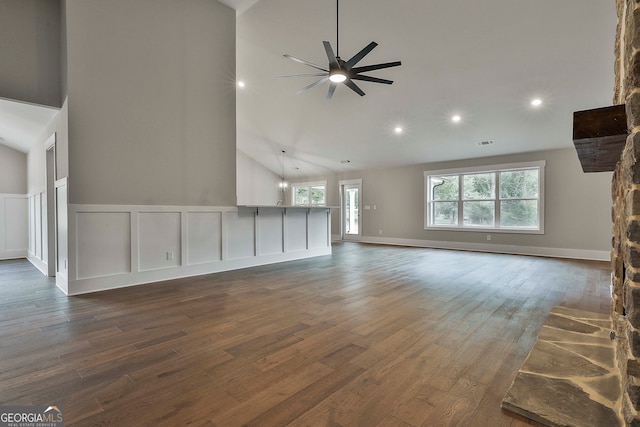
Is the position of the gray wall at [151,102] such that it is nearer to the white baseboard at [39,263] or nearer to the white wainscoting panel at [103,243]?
the white wainscoting panel at [103,243]

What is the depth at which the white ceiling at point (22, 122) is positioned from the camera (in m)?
3.93

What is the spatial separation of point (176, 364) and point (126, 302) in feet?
5.70

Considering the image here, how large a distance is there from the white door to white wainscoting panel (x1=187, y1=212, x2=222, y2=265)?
595 centimetres

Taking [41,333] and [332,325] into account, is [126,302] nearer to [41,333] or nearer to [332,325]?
[41,333]

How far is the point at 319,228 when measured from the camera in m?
6.86

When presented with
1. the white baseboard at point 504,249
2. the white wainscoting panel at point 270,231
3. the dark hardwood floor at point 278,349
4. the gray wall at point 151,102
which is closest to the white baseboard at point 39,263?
the dark hardwood floor at point 278,349

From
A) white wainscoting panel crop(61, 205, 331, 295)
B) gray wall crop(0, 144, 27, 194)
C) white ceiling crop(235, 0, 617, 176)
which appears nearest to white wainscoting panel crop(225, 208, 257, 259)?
white wainscoting panel crop(61, 205, 331, 295)

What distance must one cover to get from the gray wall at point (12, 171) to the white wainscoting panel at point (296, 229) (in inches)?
221

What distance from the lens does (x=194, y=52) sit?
4.59m

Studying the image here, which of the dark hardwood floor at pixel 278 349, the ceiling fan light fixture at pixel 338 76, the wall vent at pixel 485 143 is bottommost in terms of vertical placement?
the dark hardwood floor at pixel 278 349

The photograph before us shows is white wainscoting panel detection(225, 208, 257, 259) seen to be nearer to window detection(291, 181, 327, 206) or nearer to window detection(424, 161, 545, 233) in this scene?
window detection(424, 161, 545, 233)

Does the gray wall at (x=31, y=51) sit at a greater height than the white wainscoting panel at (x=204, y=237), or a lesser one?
greater

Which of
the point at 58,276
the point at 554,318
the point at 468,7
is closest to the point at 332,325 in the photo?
the point at 554,318

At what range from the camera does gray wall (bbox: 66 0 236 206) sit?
362 cm
